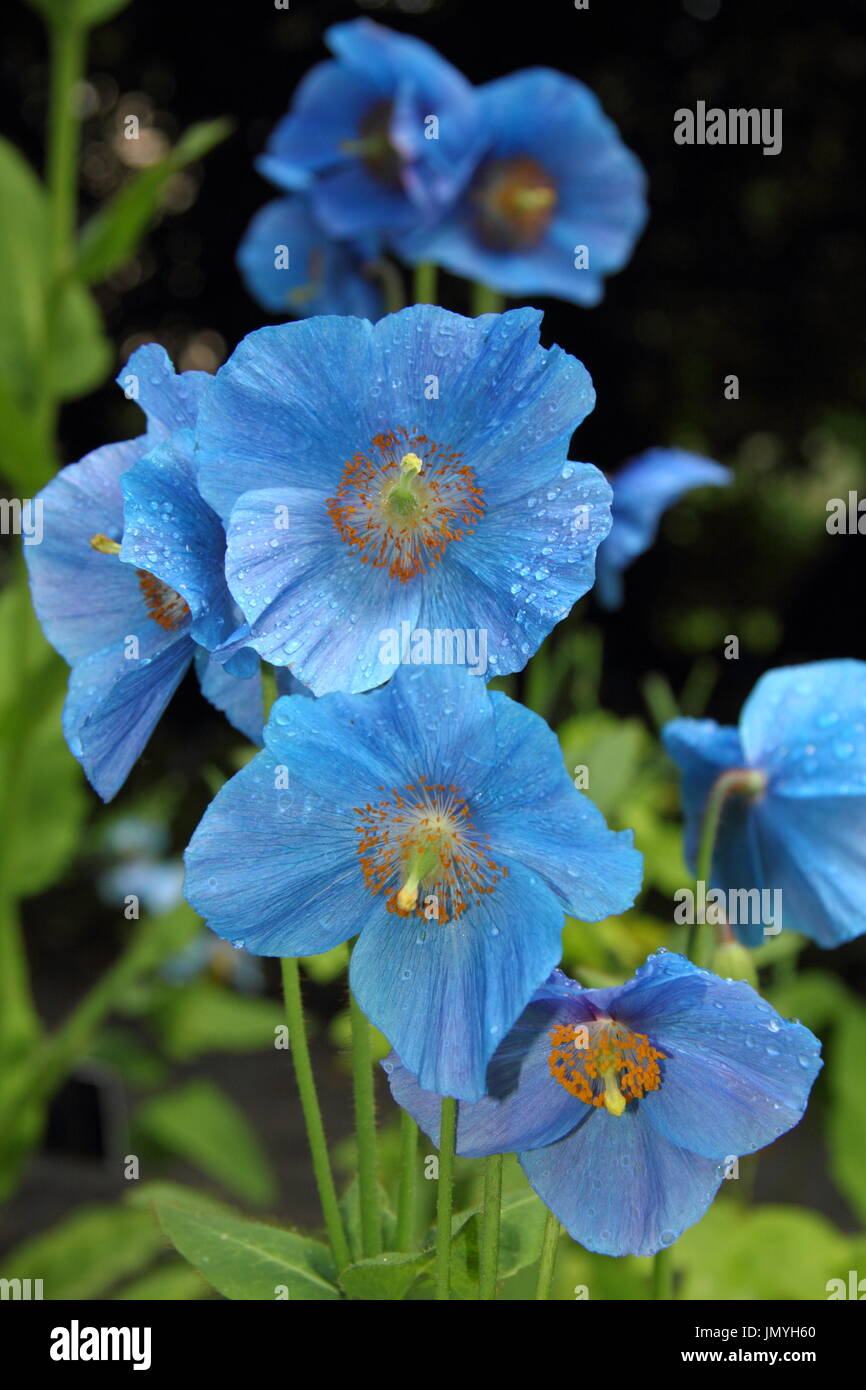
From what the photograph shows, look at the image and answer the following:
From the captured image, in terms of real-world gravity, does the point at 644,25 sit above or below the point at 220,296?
above

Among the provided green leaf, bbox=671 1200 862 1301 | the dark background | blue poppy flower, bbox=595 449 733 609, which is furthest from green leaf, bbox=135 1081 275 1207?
blue poppy flower, bbox=595 449 733 609

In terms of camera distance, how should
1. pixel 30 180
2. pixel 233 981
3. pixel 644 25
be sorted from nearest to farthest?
pixel 30 180 < pixel 233 981 < pixel 644 25

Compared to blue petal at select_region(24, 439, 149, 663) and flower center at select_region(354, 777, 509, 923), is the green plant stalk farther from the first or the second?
flower center at select_region(354, 777, 509, 923)

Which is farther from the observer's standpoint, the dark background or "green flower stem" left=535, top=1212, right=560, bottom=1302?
the dark background
